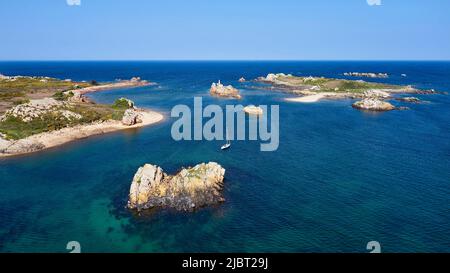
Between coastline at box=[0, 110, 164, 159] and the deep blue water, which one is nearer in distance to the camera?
the deep blue water

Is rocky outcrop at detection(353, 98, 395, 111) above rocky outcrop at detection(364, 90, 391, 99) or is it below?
below

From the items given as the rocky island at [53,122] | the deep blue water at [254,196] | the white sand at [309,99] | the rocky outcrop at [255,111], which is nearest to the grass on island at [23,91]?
the rocky island at [53,122]

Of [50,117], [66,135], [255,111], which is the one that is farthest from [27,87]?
[255,111]

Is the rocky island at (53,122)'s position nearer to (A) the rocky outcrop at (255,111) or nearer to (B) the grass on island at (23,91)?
(B) the grass on island at (23,91)

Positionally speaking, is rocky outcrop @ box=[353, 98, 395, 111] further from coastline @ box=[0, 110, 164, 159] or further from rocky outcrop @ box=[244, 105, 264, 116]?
coastline @ box=[0, 110, 164, 159]

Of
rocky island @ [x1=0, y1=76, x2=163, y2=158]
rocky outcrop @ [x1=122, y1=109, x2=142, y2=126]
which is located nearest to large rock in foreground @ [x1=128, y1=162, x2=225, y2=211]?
rocky island @ [x1=0, y1=76, x2=163, y2=158]
